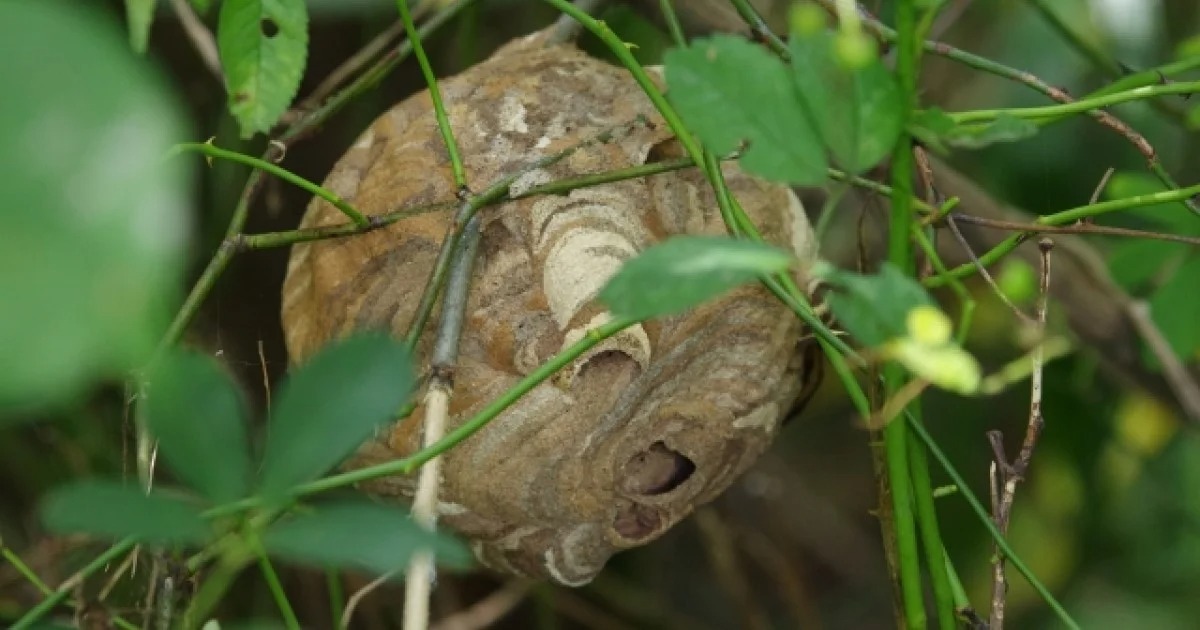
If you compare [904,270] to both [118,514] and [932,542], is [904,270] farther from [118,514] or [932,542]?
[118,514]

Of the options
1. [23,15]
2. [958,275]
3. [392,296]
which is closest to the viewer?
[23,15]

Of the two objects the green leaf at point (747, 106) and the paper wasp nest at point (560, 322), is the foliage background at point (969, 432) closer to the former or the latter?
the paper wasp nest at point (560, 322)

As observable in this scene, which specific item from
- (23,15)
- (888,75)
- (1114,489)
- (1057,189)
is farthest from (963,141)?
(1114,489)

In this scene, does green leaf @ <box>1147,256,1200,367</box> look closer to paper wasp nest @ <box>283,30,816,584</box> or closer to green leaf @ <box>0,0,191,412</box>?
paper wasp nest @ <box>283,30,816,584</box>

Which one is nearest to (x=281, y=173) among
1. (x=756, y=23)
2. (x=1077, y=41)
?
(x=756, y=23)

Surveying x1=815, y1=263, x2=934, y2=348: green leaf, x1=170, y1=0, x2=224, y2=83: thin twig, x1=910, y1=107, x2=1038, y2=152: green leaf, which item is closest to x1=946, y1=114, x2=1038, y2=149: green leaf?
x1=910, y1=107, x2=1038, y2=152: green leaf

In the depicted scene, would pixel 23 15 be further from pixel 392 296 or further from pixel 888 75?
pixel 392 296
